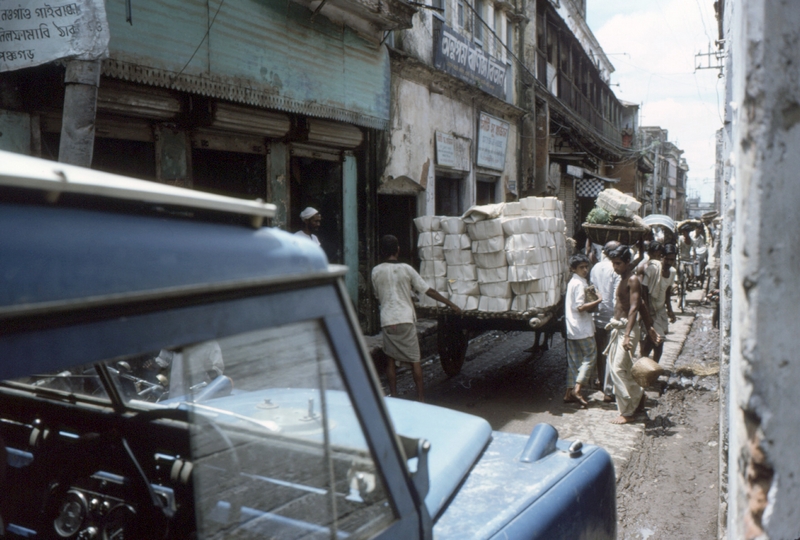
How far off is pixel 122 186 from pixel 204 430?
0.56m

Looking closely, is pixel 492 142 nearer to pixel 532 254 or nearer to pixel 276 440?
pixel 532 254

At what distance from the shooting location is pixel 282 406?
55.1 inches

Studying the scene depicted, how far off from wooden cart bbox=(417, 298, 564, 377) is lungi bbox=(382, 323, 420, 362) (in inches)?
33.5

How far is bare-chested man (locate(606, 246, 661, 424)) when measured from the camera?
5.92 metres

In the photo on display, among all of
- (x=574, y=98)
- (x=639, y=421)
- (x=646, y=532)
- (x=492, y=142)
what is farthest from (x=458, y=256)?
(x=574, y=98)

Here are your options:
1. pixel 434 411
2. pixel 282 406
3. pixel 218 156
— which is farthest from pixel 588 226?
pixel 282 406

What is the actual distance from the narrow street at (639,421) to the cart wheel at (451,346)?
0.17m

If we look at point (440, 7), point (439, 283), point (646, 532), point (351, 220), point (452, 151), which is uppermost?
point (440, 7)

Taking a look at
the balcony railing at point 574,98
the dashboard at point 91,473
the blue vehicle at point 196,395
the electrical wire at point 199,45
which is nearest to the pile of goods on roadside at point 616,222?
the electrical wire at point 199,45

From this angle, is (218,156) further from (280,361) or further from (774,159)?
(774,159)

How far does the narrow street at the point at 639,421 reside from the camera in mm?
4297

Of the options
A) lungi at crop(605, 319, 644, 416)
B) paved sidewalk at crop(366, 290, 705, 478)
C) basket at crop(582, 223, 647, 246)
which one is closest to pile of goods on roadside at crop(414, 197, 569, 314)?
lungi at crop(605, 319, 644, 416)

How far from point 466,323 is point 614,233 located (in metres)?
3.00

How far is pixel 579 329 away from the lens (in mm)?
6359
